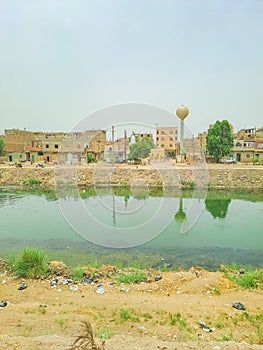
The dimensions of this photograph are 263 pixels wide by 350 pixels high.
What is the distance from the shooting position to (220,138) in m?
27.8

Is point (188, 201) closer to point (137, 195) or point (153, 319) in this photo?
point (137, 195)

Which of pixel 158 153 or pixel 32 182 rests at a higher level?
pixel 158 153

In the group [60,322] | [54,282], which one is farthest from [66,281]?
[60,322]

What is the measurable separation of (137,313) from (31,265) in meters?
2.82

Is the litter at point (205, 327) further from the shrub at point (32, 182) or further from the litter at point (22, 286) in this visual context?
the shrub at point (32, 182)

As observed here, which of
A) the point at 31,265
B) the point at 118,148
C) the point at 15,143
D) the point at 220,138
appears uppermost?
the point at 15,143

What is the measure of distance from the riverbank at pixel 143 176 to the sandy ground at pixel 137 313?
49.3ft

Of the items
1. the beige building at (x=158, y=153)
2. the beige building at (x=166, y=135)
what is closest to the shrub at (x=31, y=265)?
the beige building at (x=166, y=135)

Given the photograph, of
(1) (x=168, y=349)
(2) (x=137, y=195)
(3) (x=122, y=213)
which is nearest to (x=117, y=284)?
(1) (x=168, y=349)

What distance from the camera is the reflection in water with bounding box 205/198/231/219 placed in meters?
12.9

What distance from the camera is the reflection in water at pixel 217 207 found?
1290 centimetres

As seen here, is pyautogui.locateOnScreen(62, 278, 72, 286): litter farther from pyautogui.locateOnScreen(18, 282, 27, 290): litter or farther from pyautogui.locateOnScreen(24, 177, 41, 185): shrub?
pyautogui.locateOnScreen(24, 177, 41, 185): shrub

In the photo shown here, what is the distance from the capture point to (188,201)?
1574cm

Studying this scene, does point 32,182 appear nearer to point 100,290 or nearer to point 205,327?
point 100,290
